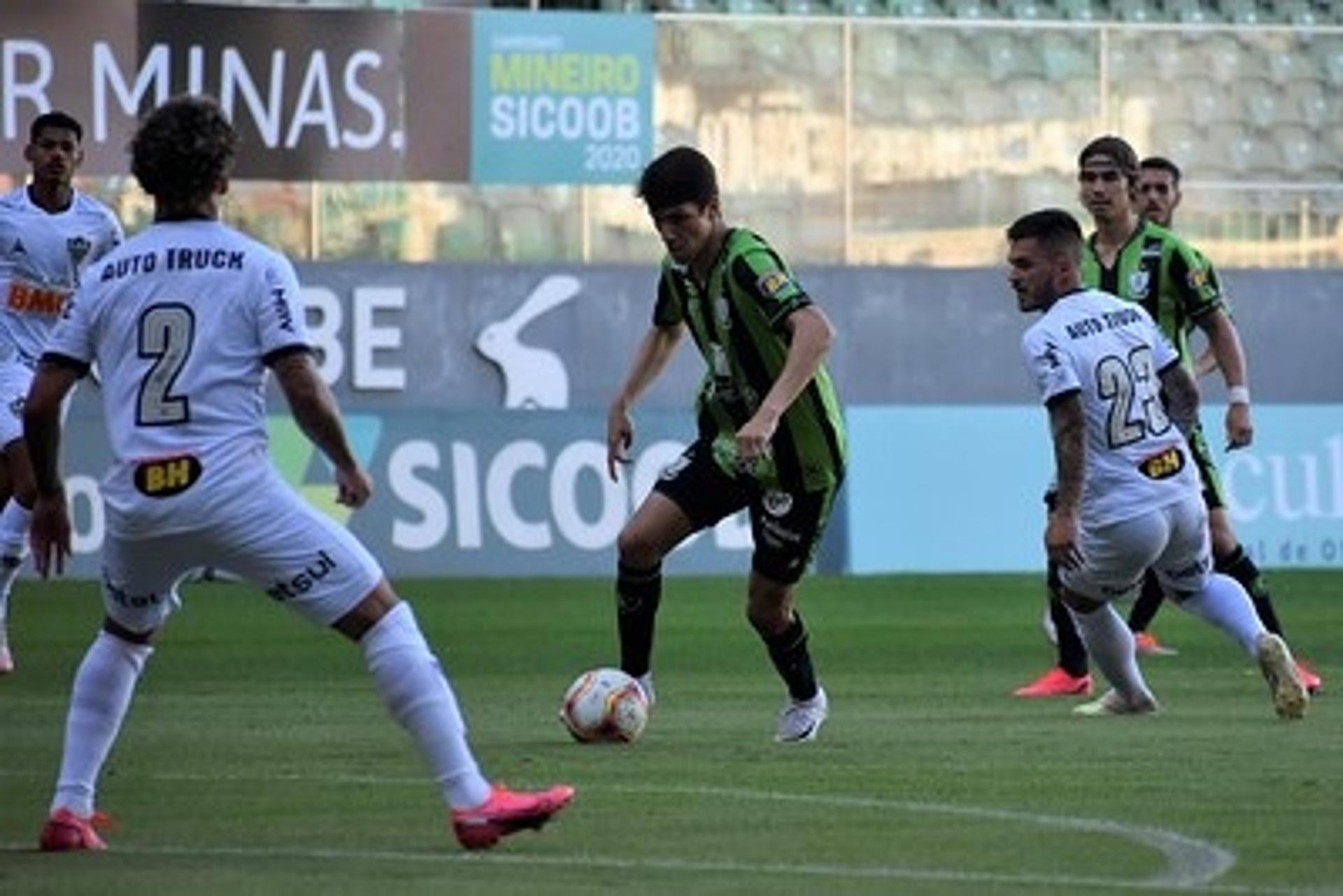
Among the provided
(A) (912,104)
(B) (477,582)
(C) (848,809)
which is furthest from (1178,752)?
(A) (912,104)

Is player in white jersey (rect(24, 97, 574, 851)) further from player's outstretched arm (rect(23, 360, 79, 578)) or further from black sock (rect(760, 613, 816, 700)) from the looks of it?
black sock (rect(760, 613, 816, 700))

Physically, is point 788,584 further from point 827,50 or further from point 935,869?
point 827,50

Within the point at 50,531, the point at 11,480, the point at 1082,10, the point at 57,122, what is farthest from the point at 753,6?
the point at 50,531

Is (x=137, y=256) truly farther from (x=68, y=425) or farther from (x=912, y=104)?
(x=912, y=104)

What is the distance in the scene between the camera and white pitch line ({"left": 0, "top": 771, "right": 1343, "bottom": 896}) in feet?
28.8

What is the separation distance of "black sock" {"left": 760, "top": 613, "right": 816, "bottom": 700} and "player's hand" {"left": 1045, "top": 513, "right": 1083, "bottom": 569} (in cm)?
91

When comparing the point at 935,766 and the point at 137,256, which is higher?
the point at 137,256

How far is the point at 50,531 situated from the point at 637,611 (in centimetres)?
412

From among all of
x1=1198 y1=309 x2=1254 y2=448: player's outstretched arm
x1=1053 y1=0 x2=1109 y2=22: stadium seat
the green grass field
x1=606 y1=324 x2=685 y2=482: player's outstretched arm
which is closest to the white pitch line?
the green grass field

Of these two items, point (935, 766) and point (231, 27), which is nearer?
point (935, 766)

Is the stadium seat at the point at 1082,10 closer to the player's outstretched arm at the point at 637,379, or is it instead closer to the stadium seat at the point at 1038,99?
the stadium seat at the point at 1038,99

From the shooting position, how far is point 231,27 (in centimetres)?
2739

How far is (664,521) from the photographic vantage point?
13438mm

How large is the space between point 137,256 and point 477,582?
15.5 m
